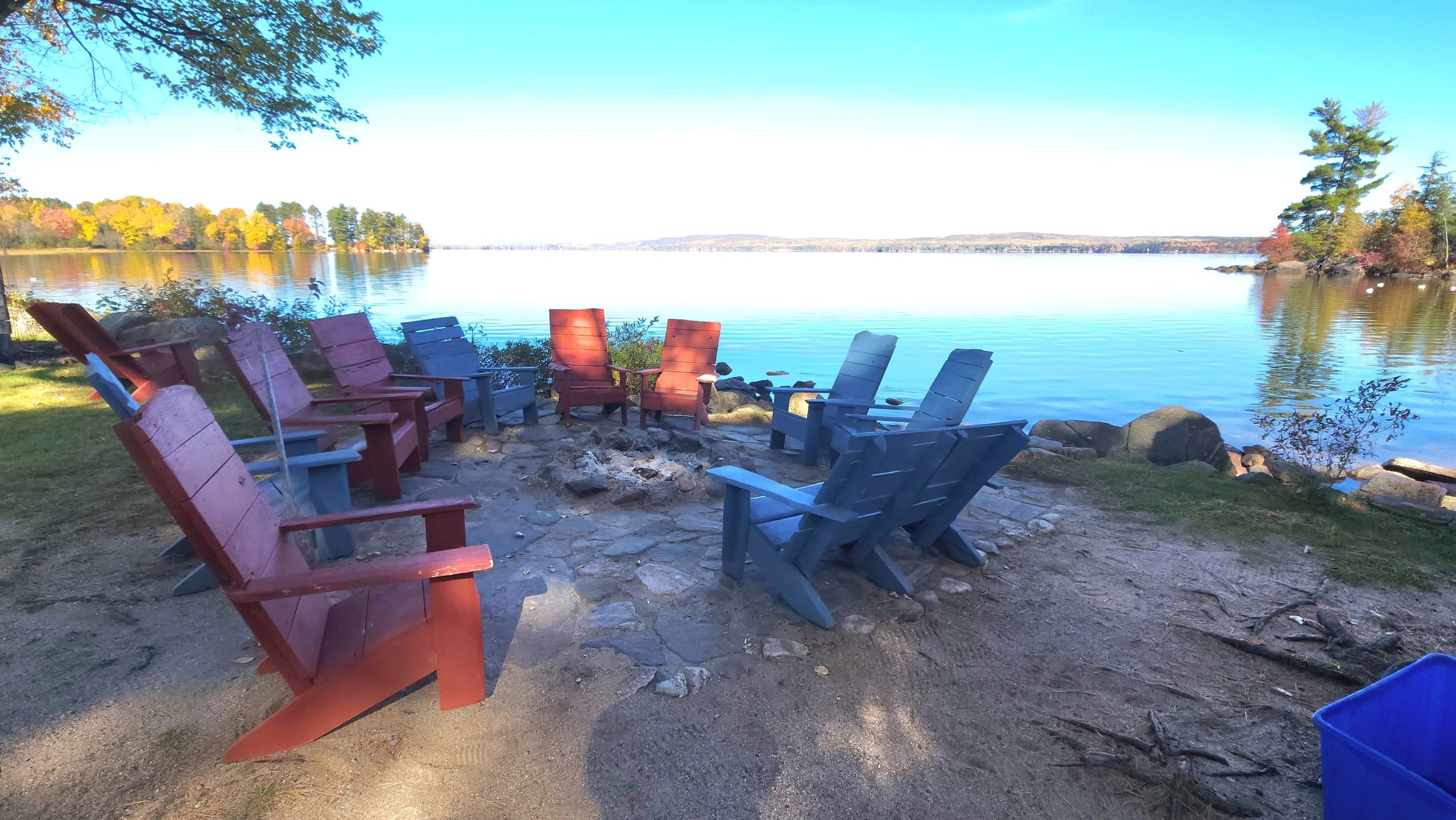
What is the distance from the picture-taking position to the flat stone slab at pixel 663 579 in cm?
339

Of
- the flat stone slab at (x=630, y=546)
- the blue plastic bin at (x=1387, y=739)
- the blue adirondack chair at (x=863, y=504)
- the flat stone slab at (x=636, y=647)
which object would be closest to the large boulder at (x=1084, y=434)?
the blue adirondack chair at (x=863, y=504)

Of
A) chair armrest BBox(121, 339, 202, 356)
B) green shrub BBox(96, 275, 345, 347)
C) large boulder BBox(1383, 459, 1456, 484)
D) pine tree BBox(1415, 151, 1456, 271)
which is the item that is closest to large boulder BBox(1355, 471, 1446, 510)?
large boulder BBox(1383, 459, 1456, 484)

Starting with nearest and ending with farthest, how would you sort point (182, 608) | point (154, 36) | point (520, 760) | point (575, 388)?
1. point (520, 760)
2. point (182, 608)
3. point (575, 388)
4. point (154, 36)

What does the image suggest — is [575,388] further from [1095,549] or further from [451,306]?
Answer: [451,306]

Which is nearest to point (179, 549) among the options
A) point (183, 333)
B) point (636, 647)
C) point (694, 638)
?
point (636, 647)

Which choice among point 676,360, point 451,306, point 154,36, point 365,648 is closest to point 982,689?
point 365,648

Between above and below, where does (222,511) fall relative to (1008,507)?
above

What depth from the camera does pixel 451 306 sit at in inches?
994

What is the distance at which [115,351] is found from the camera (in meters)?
4.80

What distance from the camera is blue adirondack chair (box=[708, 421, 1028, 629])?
2840 millimetres

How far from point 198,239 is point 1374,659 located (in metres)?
105

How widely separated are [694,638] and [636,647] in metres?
0.26

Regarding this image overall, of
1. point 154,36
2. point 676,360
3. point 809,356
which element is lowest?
point 809,356

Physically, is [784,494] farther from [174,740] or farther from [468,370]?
[468,370]
